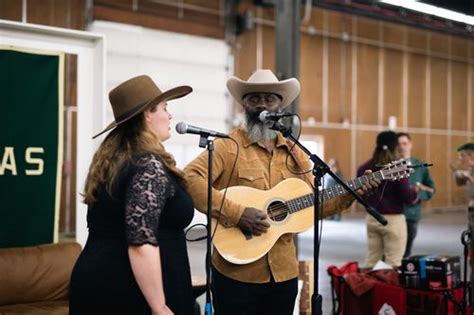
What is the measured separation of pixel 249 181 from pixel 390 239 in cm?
262

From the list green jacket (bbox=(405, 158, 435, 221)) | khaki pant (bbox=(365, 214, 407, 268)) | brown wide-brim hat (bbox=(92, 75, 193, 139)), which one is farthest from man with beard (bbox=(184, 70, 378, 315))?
green jacket (bbox=(405, 158, 435, 221))

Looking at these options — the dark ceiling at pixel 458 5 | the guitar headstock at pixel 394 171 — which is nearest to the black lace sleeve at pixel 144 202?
the guitar headstock at pixel 394 171

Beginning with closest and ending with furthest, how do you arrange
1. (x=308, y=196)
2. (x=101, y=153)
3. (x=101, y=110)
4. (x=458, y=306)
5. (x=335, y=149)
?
1. (x=101, y=153)
2. (x=308, y=196)
3. (x=458, y=306)
4. (x=101, y=110)
5. (x=335, y=149)

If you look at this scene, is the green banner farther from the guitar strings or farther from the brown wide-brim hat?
the brown wide-brim hat

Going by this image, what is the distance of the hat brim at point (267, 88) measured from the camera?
120 inches

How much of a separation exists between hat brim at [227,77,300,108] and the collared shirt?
0.24m

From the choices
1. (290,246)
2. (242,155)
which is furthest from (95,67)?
(290,246)

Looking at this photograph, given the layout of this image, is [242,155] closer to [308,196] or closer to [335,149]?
[308,196]

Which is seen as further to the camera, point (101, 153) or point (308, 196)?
point (308, 196)

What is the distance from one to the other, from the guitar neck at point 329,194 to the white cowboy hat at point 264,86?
54 centimetres

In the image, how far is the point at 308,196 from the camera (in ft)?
9.87

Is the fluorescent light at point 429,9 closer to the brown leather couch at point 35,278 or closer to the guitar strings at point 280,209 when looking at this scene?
the guitar strings at point 280,209

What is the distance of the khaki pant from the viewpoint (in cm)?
510

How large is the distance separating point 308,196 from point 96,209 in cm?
131
